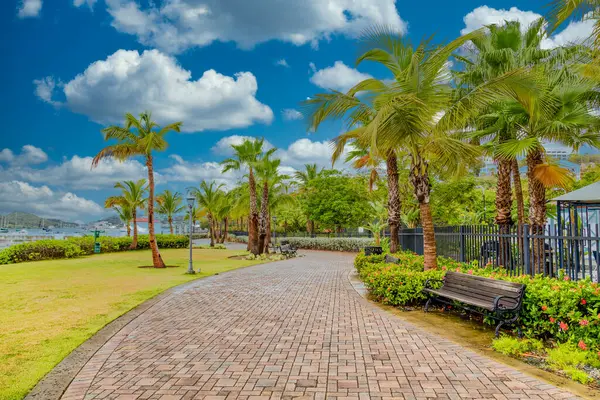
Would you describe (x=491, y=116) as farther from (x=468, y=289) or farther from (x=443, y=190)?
(x=443, y=190)

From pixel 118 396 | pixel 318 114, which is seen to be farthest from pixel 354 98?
pixel 118 396

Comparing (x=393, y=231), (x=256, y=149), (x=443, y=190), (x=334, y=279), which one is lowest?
(x=334, y=279)

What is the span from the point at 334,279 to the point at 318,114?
6347 mm

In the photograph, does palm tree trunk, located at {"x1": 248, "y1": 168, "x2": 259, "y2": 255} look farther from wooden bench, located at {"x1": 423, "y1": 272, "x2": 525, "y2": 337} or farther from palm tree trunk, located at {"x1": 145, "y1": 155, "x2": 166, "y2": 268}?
wooden bench, located at {"x1": 423, "y1": 272, "x2": 525, "y2": 337}

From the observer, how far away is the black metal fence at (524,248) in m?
7.29

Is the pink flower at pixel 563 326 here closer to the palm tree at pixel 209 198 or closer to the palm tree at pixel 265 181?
the palm tree at pixel 265 181

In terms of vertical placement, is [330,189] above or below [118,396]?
above

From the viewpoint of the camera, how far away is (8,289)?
12273mm

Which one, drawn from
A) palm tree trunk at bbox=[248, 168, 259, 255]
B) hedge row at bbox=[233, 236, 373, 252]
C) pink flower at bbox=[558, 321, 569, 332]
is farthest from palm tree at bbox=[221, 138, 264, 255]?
pink flower at bbox=[558, 321, 569, 332]

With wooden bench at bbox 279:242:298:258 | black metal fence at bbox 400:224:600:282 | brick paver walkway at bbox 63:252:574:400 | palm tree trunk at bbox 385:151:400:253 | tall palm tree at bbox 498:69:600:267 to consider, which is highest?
tall palm tree at bbox 498:69:600:267

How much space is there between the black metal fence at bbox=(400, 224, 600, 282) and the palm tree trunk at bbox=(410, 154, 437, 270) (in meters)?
→ 1.26

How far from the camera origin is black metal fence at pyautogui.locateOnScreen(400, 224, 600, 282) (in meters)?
7.29

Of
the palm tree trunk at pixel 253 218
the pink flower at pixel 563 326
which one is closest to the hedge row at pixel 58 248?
the palm tree trunk at pixel 253 218

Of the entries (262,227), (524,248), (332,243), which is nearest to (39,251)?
(262,227)
